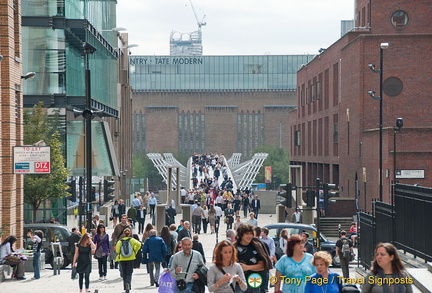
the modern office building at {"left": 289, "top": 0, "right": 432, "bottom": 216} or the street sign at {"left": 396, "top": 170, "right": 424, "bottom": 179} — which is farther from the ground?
the modern office building at {"left": 289, "top": 0, "right": 432, "bottom": 216}

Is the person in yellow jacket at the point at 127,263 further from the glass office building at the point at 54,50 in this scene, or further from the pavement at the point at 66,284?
the glass office building at the point at 54,50

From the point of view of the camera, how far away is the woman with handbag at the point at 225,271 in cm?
1144

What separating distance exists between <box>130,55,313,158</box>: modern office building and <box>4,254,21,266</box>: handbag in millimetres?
159027

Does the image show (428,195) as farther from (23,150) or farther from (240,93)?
(240,93)

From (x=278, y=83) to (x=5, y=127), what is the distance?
159129 millimetres

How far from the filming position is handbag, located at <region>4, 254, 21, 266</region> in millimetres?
22484

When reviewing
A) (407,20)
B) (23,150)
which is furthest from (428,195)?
(407,20)

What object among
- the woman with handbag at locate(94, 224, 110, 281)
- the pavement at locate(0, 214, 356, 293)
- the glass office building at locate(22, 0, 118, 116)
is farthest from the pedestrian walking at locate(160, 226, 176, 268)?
the glass office building at locate(22, 0, 118, 116)

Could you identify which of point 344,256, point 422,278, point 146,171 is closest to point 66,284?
point 344,256

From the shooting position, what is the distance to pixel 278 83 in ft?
605

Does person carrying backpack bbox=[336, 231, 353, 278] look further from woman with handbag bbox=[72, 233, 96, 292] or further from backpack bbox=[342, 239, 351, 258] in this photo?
woman with handbag bbox=[72, 233, 96, 292]

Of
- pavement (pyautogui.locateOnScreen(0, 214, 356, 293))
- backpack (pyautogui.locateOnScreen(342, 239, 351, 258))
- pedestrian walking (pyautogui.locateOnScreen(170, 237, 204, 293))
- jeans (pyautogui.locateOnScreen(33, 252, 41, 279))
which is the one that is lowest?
pavement (pyautogui.locateOnScreen(0, 214, 356, 293))

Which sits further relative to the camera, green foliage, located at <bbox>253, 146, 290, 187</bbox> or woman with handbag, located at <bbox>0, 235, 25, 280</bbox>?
green foliage, located at <bbox>253, 146, 290, 187</bbox>

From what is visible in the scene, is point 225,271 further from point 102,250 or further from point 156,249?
point 102,250
